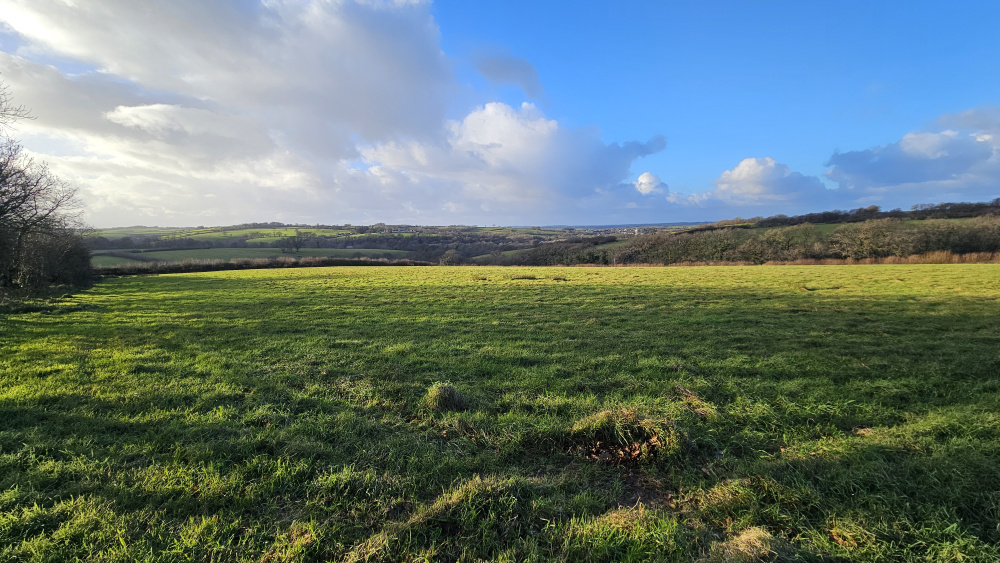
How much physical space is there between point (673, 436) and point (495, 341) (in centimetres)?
642

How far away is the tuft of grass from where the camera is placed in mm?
6047

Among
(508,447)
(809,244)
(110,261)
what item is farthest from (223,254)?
(809,244)

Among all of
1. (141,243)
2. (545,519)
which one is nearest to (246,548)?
(545,519)

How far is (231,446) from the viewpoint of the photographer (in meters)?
4.84

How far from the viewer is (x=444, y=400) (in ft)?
20.1

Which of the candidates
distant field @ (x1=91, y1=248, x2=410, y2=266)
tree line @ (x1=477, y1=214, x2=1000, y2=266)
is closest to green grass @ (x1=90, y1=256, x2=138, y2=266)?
distant field @ (x1=91, y1=248, x2=410, y2=266)

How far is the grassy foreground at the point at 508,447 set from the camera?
325cm

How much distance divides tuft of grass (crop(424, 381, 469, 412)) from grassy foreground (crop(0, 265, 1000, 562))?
4cm

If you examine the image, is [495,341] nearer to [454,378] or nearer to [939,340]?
[454,378]

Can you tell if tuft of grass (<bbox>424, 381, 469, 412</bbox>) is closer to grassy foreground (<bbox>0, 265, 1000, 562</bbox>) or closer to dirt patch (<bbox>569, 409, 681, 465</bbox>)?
grassy foreground (<bbox>0, 265, 1000, 562</bbox>)

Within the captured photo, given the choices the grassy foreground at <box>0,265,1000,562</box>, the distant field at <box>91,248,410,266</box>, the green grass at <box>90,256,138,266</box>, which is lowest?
the grassy foreground at <box>0,265,1000,562</box>

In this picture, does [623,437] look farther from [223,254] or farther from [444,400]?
[223,254]

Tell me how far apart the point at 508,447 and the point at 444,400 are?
1699 millimetres

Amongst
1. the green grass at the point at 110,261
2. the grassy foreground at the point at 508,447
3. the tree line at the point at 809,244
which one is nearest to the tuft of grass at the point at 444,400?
the grassy foreground at the point at 508,447
